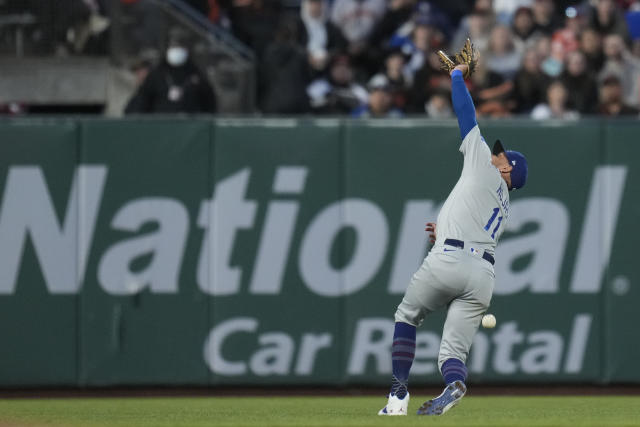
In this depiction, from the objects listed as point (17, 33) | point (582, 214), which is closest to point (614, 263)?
point (582, 214)

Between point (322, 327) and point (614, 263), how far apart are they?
2.90m

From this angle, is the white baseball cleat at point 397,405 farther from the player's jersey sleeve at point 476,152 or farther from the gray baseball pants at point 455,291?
the player's jersey sleeve at point 476,152

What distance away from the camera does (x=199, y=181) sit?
39.8ft

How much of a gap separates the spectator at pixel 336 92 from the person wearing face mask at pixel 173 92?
52.1 inches

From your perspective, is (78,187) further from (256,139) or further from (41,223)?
(256,139)

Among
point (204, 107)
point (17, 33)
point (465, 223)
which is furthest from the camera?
point (17, 33)

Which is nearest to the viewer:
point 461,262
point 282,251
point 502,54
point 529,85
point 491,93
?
point 461,262

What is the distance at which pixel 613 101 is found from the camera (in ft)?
42.9

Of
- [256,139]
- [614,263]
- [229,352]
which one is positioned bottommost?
[229,352]

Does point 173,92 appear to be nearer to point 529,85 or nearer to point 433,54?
point 433,54

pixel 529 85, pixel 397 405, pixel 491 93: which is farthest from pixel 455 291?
pixel 529 85

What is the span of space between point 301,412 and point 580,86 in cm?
590

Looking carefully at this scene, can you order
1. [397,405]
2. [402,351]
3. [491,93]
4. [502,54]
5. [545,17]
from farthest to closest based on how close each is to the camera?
[545,17], [502,54], [491,93], [397,405], [402,351]

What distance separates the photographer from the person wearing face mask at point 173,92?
13344 millimetres
